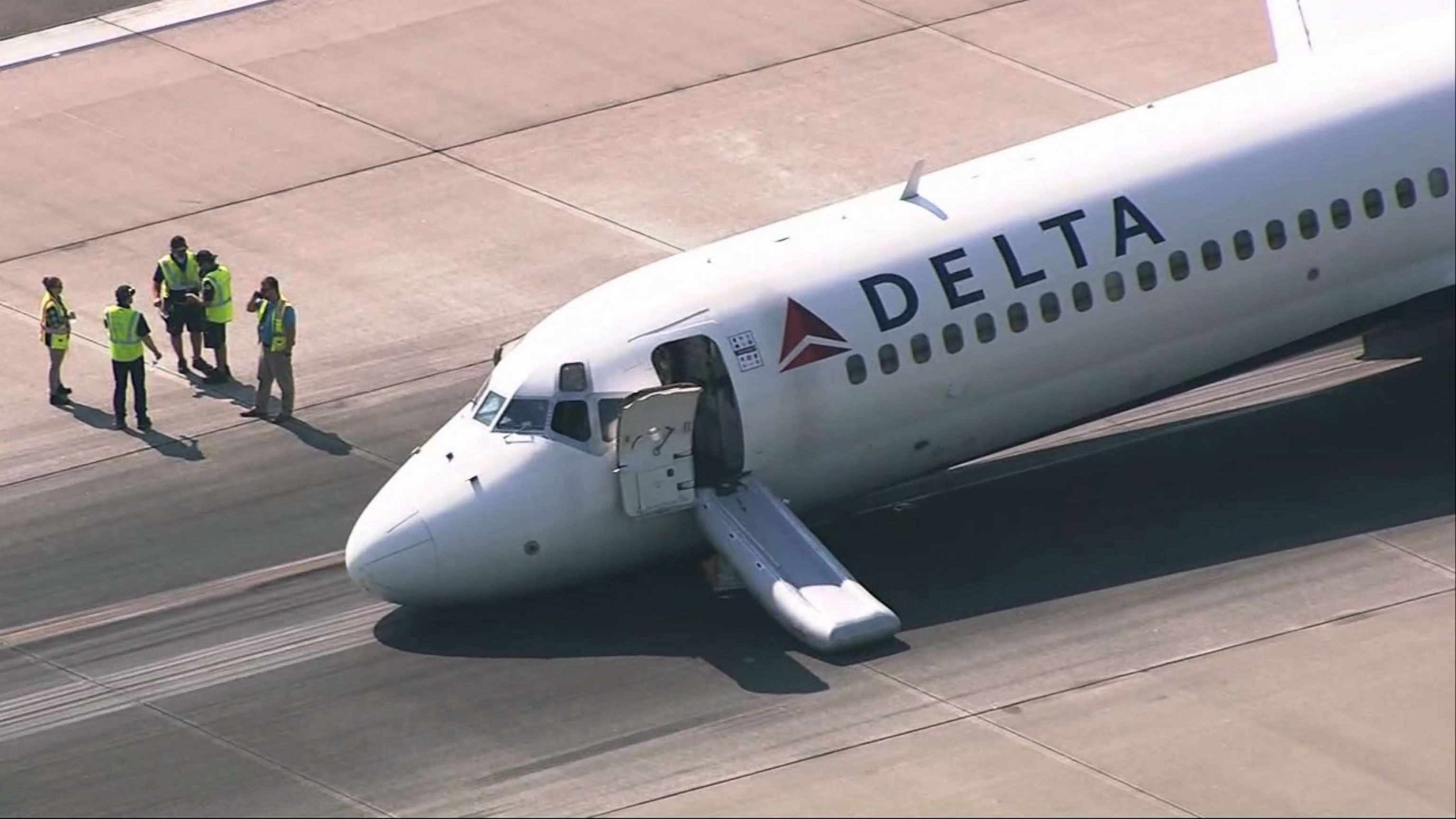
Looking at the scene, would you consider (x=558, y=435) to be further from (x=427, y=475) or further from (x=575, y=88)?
(x=575, y=88)

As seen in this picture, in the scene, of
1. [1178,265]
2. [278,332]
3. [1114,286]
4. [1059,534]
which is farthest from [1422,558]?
[278,332]

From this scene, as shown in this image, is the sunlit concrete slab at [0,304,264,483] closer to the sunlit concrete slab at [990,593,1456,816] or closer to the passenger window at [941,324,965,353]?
the passenger window at [941,324,965,353]

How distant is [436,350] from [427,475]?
27.0 feet

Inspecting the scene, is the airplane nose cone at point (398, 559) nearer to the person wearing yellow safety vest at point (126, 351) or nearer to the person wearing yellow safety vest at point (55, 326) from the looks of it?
the person wearing yellow safety vest at point (126, 351)

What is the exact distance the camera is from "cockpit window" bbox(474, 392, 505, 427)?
3269 centimetres

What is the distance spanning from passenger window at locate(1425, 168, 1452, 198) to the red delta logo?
23.8ft

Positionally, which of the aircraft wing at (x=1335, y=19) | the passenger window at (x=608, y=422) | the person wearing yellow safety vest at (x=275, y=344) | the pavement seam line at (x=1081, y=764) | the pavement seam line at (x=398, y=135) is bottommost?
the pavement seam line at (x=1081, y=764)

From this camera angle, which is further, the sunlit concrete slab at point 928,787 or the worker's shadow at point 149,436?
the worker's shadow at point 149,436

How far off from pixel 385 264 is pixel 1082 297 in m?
13.2

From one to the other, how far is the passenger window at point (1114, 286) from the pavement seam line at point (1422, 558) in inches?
149

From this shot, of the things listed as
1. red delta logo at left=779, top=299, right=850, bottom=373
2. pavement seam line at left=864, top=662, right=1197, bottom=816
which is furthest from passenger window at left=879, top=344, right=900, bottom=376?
pavement seam line at left=864, top=662, right=1197, bottom=816

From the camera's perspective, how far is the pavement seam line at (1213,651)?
30.1 meters

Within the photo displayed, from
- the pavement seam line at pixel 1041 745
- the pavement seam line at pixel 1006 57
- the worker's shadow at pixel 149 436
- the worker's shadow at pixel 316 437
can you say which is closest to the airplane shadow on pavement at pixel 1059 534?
the pavement seam line at pixel 1041 745

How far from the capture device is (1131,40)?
48.0 meters
